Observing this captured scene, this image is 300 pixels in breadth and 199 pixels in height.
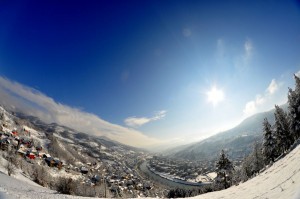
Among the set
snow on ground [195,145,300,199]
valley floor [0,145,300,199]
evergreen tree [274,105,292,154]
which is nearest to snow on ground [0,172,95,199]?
valley floor [0,145,300,199]

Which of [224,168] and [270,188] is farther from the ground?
[224,168]

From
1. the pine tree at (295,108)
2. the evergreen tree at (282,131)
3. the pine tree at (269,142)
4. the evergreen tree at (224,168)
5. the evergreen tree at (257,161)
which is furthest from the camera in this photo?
the evergreen tree at (257,161)

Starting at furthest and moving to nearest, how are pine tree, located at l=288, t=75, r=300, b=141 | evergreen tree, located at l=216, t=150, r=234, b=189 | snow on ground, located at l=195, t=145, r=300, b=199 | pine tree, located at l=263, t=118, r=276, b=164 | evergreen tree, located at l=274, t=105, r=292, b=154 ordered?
1. evergreen tree, located at l=274, t=105, r=292, b=154
2. evergreen tree, located at l=216, t=150, r=234, b=189
3. pine tree, located at l=263, t=118, r=276, b=164
4. pine tree, located at l=288, t=75, r=300, b=141
5. snow on ground, located at l=195, t=145, r=300, b=199

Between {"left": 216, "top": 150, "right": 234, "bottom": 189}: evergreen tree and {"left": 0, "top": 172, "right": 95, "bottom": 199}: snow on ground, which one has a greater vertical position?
{"left": 216, "top": 150, "right": 234, "bottom": 189}: evergreen tree

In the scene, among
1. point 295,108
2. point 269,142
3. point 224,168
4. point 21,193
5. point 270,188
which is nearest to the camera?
point 270,188

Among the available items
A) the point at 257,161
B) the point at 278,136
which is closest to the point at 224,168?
the point at 278,136

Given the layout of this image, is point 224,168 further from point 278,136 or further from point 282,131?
point 282,131

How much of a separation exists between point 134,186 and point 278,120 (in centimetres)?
14054

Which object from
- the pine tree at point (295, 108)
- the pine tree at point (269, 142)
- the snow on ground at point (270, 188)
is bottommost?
the snow on ground at point (270, 188)

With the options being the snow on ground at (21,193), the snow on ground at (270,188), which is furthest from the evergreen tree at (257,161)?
the snow on ground at (21,193)

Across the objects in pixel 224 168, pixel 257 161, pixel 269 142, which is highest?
pixel 269 142

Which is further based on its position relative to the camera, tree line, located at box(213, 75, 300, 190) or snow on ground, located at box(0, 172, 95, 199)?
tree line, located at box(213, 75, 300, 190)

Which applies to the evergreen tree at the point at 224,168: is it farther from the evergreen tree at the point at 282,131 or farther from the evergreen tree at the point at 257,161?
the evergreen tree at the point at 257,161

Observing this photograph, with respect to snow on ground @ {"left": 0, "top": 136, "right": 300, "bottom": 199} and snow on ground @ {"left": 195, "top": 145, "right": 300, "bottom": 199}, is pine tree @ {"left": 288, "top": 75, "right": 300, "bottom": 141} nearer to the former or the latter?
snow on ground @ {"left": 0, "top": 136, "right": 300, "bottom": 199}
